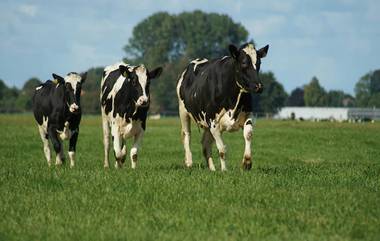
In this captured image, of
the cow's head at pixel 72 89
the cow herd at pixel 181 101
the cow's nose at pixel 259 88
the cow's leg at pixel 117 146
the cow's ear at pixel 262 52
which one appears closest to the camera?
the cow's nose at pixel 259 88

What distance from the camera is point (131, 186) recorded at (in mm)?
12797

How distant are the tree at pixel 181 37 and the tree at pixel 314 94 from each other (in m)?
20.3

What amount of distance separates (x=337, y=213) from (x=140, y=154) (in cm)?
2152

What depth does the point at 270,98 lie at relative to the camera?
15325 centimetres

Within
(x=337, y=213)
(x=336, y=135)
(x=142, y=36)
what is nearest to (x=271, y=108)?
(x=142, y=36)

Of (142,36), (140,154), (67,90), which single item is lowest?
(140,154)

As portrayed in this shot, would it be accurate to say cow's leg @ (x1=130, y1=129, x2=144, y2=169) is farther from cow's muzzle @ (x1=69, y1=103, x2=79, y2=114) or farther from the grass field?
the grass field

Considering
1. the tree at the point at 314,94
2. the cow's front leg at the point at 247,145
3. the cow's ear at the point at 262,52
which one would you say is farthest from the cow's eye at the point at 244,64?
the tree at the point at 314,94

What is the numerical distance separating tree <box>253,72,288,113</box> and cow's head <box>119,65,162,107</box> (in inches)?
5250

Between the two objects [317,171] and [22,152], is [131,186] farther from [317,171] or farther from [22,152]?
[22,152]

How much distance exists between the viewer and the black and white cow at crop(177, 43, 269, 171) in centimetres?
1591

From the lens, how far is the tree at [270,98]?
152875 mm

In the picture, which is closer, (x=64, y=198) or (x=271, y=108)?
(x=64, y=198)

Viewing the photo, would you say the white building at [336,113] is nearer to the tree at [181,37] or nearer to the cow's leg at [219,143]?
the tree at [181,37]
